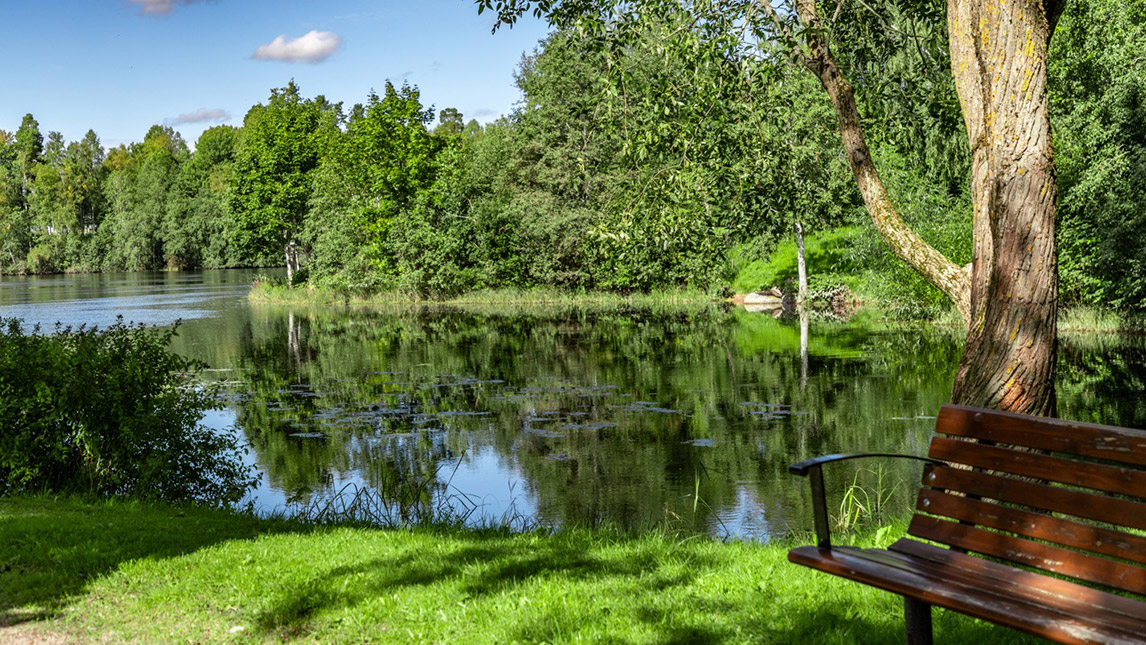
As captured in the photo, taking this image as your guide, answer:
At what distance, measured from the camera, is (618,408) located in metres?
16.7

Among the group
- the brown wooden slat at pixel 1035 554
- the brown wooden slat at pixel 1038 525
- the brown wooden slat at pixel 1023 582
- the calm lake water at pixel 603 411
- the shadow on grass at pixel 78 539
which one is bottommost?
the calm lake water at pixel 603 411

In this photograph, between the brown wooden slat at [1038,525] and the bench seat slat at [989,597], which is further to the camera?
the brown wooden slat at [1038,525]

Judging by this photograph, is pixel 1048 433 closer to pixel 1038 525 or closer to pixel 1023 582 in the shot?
pixel 1038 525

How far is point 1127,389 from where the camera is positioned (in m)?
16.8

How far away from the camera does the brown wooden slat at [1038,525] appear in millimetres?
3383

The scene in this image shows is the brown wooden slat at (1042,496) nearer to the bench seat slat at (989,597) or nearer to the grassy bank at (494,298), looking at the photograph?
the bench seat slat at (989,597)

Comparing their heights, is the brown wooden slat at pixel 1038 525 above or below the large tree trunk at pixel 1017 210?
below

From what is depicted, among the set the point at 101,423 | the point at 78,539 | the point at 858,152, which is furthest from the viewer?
the point at 101,423

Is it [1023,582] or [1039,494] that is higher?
[1039,494]

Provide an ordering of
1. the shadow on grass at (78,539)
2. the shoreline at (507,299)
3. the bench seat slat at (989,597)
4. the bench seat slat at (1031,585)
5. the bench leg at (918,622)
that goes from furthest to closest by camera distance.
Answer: the shoreline at (507,299) → the shadow on grass at (78,539) → the bench leg at (918,622) → the bench seat slat at (1031,585) → the bench seat slat at (989,597)

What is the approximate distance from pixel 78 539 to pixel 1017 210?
6.45 metres

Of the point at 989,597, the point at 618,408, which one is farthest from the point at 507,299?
the point at 989,597

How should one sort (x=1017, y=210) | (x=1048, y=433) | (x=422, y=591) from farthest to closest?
(x=1017, y=210) < (x=422, y=591) < (x=1048, y=433)

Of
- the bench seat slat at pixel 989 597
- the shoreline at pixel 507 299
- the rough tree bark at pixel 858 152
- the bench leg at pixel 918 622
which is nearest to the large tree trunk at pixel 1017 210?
the rough tree bark at pixel 858 152
